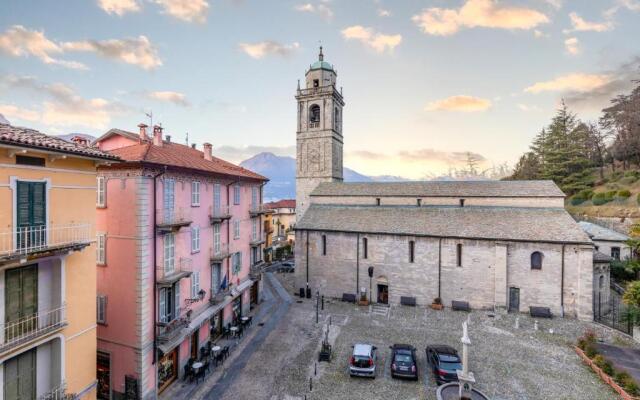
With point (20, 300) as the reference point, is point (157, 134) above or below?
above

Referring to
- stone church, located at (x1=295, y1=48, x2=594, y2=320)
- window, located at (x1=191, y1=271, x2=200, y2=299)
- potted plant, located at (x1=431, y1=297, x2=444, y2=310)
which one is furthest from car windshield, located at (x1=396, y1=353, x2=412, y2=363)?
window, located at (x1=191, y1=271, x2=200, y2=299)

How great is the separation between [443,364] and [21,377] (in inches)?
720

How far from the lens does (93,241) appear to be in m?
11.6

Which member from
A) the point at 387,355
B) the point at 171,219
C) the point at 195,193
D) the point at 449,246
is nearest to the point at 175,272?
the point at 171,219

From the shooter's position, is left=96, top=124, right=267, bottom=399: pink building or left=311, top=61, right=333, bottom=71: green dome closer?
left=96, top=124, right=267, bottom=399: pink building

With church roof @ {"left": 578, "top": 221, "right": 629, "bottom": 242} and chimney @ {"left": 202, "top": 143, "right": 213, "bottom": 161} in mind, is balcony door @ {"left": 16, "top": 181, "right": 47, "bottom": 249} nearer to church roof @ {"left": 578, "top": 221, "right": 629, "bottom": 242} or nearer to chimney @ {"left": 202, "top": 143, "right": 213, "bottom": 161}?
chimney @ {"left": 202, "top": 143, "right": 213, "bottom": 161}

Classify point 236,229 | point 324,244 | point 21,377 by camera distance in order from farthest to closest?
1. point 324,244
2. point 236,229
3. point 21,377

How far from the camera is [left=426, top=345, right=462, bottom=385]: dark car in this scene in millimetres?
16828

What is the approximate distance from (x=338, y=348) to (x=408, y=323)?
748 centimetres

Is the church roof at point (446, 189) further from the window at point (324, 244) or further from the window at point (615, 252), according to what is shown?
the window at point (615, 252)

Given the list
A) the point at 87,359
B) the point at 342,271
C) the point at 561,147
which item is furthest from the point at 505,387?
the point at 561,147

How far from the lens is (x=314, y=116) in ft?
144

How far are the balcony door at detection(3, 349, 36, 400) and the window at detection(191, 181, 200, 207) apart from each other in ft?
34.3

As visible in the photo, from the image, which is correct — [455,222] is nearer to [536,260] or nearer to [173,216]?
[536,260]
